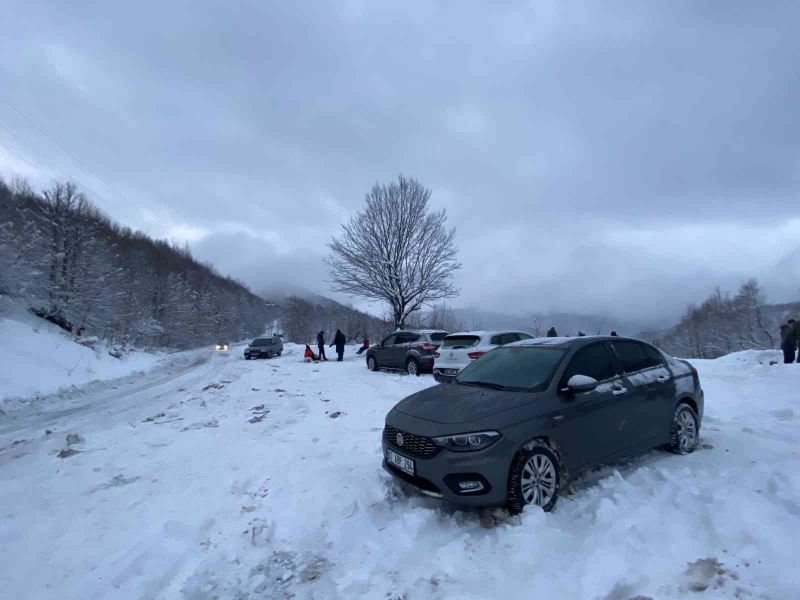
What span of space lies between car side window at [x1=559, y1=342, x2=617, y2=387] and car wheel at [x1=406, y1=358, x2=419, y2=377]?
33.4ft

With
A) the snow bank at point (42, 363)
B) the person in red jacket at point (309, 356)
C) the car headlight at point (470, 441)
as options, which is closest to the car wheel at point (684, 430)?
the car headlight at point (470, 441)

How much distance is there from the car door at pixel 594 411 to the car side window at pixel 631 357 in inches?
8.8

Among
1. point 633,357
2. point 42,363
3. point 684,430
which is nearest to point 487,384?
point 633,357

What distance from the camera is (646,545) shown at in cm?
324

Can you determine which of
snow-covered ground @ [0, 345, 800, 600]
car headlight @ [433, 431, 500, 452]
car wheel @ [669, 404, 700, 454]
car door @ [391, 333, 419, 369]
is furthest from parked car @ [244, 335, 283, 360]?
car headlight @ [433, 431, 500, 452]

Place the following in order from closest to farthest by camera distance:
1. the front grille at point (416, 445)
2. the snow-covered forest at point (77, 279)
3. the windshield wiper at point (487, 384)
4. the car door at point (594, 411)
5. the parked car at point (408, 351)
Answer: the front grille at point (416, 445), the car door at point (594, 411), the windshield wiper at point (487, 384), the parked car at point (408, 351), the snow-covered forest at point (77, 279)

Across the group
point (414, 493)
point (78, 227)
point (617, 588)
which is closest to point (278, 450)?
point (414, 493)

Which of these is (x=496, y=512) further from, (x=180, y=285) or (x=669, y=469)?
(x=180, y=285)

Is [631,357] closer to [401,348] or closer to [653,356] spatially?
[653,356]

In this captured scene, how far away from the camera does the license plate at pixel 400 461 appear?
4.02 meters

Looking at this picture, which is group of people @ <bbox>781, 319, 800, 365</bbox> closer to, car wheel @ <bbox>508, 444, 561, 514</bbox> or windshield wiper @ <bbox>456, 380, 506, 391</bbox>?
windshield wiper @ <bbox>456, 380, 506, 391</bbox>

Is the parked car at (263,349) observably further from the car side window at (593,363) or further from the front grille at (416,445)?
the car side window at (593,363)

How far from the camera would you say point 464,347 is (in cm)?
1141

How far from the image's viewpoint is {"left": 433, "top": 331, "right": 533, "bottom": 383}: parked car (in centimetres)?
1117
